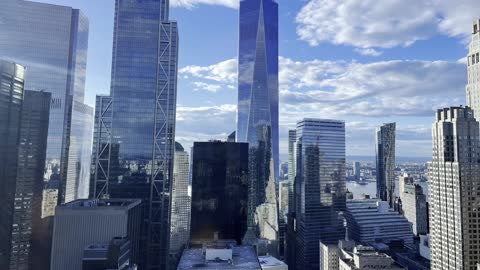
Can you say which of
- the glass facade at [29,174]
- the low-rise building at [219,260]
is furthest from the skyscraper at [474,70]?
the glass facade at [29,174]

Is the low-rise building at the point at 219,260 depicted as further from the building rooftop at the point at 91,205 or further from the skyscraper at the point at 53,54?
the skyscraper at the point at 53,54

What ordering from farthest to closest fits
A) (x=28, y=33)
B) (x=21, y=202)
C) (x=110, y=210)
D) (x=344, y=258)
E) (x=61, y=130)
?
(x=61, y=130) < (x=28, y=33) < (x=21, y=202) < (x=344, y=258) < (x=110, y=210)

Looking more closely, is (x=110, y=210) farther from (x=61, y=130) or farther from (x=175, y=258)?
(x=175, y=258)

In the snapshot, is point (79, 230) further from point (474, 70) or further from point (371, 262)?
point (474, 70)

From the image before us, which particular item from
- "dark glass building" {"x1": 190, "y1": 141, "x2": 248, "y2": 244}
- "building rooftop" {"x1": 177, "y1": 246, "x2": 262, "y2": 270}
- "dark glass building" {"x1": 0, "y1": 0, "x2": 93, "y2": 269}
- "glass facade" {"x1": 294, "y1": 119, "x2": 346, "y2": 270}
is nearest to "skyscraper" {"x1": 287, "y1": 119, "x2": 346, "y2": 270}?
"glass facade" {"x1": 294, "y1": 119, "x2": 346, "y2": 270}

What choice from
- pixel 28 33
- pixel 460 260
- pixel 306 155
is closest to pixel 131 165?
pixel 28 33

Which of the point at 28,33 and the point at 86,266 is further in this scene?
the point at 28,33
